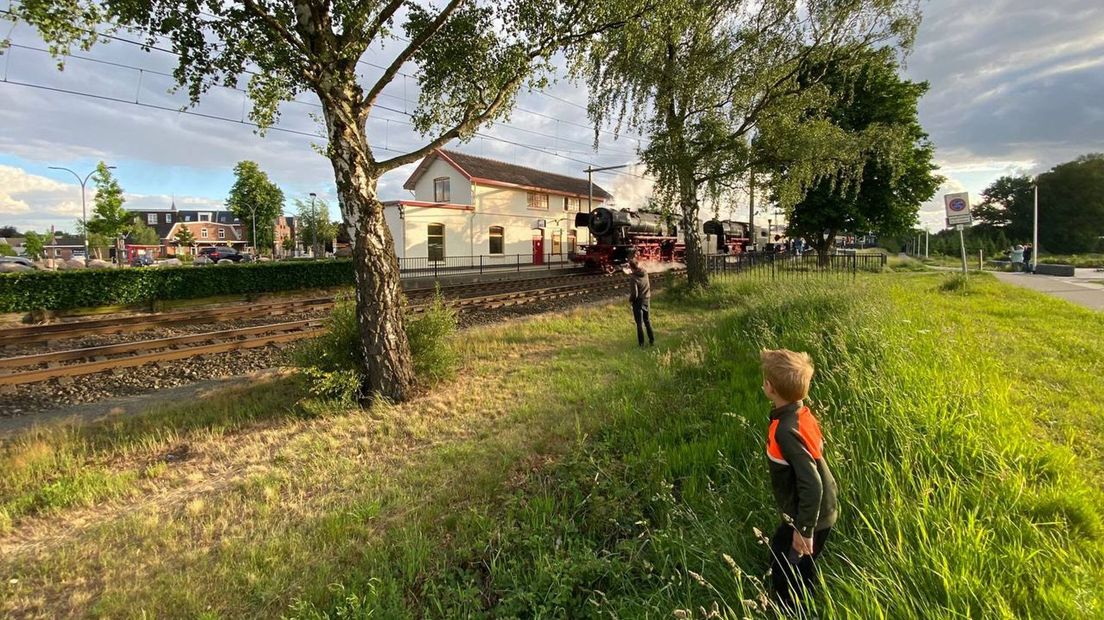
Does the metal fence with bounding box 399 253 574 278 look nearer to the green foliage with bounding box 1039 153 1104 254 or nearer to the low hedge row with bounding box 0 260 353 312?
the low hedge row with bounding box 0 260 353 312

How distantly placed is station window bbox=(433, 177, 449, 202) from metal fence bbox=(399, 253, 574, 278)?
536 cm

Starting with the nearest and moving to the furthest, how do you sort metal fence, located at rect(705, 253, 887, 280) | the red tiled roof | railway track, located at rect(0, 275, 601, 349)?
railway track, located at rect(0, 275, 601, 349)
metal fence, located at rect(705, 253, 887, 280)
the red tiled roof

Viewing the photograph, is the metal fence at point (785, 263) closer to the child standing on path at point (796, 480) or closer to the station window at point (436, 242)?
the station window at point (436, 242)

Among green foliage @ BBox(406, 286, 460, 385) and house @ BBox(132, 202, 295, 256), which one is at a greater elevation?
house @ BBox(132, 202, 295, 256)

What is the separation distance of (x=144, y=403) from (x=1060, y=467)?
31.9ft

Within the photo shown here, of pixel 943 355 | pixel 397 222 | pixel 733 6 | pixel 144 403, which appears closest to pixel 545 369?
pixel 943 355

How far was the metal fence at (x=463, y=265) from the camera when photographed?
1025 inches

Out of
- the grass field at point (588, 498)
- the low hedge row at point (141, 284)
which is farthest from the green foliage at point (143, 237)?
the grass field at point (588, 498)

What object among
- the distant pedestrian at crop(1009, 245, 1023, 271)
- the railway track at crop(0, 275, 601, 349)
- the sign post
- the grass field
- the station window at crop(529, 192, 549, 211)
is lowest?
the grass field

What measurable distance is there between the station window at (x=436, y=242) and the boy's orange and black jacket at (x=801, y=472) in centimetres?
2838

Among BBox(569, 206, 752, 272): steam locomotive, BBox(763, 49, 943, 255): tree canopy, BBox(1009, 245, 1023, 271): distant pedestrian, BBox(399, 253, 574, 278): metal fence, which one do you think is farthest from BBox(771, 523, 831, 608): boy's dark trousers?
BBox(1009, 245, 1023, 271): distant pedestrian

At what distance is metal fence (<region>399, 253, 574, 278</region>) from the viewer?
26039 millimetres

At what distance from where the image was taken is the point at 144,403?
6.89m

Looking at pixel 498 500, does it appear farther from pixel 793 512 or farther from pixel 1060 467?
pixel 1060 467
